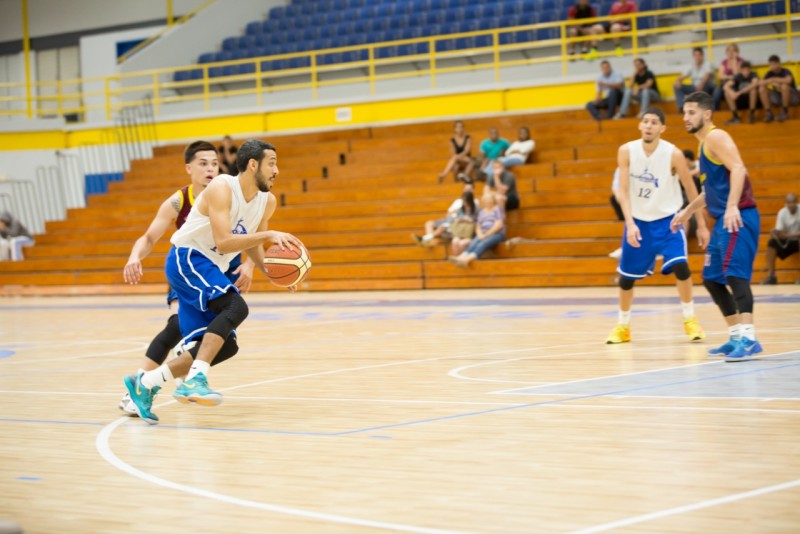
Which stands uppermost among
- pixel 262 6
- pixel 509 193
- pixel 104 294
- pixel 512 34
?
pixel 262 6

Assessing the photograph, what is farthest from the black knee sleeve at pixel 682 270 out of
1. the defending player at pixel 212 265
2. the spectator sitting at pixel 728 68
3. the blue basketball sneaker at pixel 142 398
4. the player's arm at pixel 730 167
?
the spectator sitting at pixel 728 68

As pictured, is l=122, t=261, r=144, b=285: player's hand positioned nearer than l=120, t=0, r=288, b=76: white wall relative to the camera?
Yes

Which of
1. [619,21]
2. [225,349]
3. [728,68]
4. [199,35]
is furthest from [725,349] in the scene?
[199,35]

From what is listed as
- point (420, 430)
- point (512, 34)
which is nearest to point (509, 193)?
point (512, 34)

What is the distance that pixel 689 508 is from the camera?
3264mm

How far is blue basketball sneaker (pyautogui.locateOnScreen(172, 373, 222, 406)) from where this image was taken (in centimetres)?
528

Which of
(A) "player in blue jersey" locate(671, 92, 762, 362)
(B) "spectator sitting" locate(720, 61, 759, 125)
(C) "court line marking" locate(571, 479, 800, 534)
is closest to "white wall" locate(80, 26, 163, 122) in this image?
(B) "spectator sitting" locate(720, 61, 759, 125)

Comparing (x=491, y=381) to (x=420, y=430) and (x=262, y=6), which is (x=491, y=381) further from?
(x=262, y=6)

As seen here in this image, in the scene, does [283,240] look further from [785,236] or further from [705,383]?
[785,236]

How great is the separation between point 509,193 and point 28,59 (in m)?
17.6

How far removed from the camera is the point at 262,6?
26453 mm

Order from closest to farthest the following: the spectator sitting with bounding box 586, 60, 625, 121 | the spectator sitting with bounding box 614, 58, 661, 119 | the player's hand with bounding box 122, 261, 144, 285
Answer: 1. the player's hand with bounding box 122, 261, 144, 285
2. the spectator sitting with bounding box 614, 58, 661, 119
3. the spectator sitting with bounding box 586, 60, 625, 121

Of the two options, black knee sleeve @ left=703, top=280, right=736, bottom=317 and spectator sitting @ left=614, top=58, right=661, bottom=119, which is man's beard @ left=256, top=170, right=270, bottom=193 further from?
spectator sitting @ left=614, top=58, right=661, bottom=119

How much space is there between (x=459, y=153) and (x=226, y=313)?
43.9 feet
